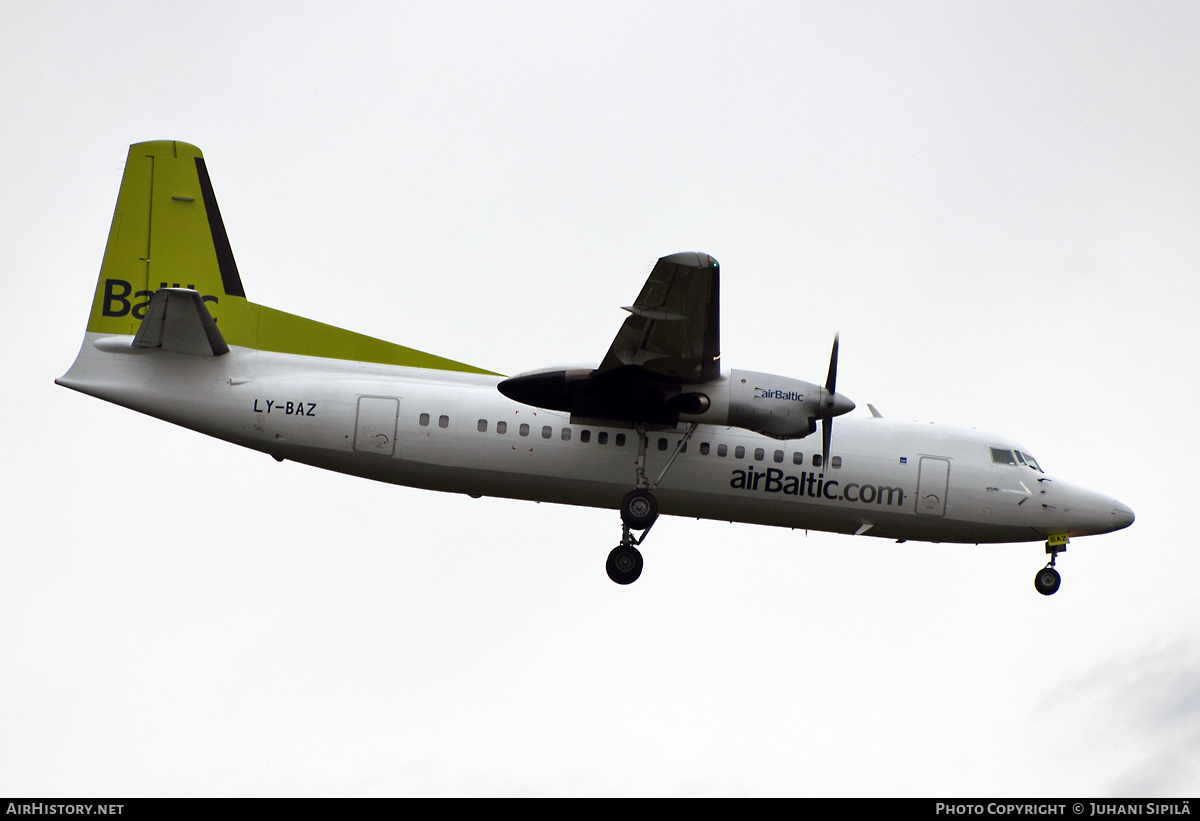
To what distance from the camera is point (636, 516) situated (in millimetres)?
19953

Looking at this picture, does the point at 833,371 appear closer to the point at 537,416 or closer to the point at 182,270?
the point at 537,416

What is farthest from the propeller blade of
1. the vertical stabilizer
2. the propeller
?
the vertical stabilizer

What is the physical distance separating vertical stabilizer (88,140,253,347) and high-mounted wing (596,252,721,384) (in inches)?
259

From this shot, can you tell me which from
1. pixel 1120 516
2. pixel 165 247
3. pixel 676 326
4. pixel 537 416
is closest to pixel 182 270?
pixel 165 247

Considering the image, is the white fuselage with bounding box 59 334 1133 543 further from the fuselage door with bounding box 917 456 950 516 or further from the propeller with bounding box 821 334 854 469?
the propeller with bounding box 821 334 854 469

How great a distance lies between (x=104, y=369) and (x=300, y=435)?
3280mm

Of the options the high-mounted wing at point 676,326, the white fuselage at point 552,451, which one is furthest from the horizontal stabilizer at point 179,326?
the high-mounted wing at point 676,326

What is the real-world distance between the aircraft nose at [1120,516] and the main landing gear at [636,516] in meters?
7.97

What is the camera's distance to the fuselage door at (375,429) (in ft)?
64.1

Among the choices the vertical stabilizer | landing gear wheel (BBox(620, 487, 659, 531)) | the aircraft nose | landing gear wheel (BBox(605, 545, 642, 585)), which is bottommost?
landing gear wheel (BBox(605, 545, 642, 585))

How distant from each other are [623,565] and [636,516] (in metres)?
1.04

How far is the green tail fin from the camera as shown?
67.2 feet
